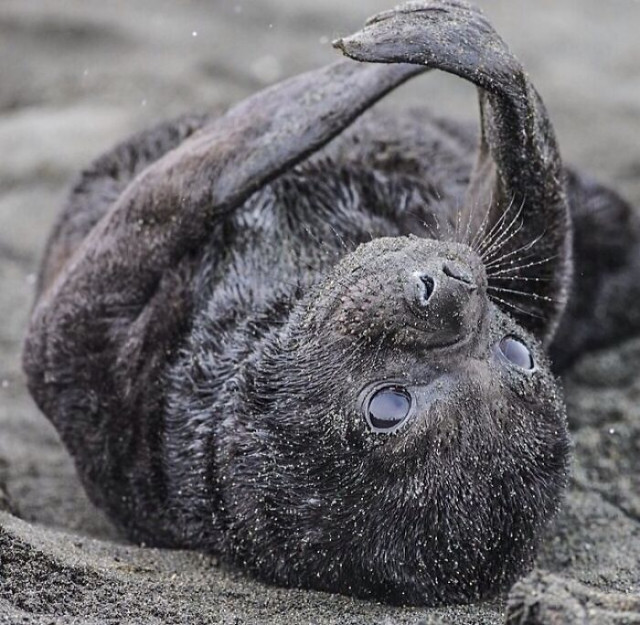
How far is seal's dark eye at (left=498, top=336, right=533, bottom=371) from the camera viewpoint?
3531 millimetres

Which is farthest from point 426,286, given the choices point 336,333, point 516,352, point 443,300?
point 516,352

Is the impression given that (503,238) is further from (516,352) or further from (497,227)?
(516,352)

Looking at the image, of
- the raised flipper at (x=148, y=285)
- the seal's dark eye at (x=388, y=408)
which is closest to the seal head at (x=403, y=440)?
the seal's dark eye at (x=388, y=408)

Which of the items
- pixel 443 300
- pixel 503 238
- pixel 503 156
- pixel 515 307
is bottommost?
pixel 515 307

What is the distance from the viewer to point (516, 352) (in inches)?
140

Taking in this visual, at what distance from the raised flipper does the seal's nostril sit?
101 cm

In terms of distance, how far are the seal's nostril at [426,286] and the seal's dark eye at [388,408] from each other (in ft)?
0.89

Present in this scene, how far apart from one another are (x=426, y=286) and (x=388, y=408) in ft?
1.15

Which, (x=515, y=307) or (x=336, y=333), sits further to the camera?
(x=515, y=307)

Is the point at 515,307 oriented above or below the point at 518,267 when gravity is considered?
below

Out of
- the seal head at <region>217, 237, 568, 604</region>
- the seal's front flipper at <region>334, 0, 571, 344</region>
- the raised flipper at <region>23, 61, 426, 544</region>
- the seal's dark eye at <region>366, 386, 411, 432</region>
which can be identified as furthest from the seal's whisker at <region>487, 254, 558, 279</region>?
the raised flipper at <region>23, 61, 426, 544</region>

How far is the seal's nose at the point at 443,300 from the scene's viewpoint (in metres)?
3.24

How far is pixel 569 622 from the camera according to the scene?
273 cm

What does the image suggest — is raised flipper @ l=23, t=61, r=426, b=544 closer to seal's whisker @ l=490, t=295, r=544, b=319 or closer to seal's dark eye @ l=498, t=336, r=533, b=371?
seal's whisker @ l=490, t=295, r=544, b=319
